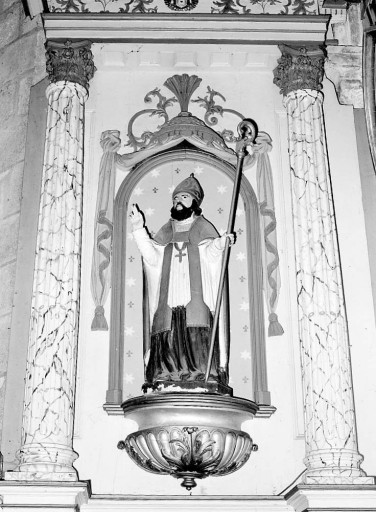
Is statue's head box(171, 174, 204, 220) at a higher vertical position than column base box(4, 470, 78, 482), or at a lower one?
higher

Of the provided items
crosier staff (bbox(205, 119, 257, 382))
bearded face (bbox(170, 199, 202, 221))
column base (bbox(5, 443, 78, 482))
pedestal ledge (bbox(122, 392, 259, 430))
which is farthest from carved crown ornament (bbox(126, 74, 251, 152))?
column base (bbox(5, 443, 78, 482))

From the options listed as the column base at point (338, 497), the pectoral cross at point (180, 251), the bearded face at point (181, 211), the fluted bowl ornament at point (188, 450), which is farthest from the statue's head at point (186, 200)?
the column base at point (338, 497)

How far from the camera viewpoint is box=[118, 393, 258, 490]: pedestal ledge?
5090 millimetres

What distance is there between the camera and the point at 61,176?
6.04 metres

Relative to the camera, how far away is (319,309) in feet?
18.5

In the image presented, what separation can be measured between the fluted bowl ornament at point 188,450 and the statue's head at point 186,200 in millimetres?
1675

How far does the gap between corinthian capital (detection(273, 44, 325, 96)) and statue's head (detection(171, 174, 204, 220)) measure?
1.20 m

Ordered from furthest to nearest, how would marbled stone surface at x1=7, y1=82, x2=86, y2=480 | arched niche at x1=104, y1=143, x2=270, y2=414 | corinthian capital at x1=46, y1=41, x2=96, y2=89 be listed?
corinthian capital at x1=46, y1=41, x2=96, y2=89
arched niche at x1=104, y1=143, x2=270, y2=414
marbled stone surface at x1=7, y1=82, x2=86, y2=480

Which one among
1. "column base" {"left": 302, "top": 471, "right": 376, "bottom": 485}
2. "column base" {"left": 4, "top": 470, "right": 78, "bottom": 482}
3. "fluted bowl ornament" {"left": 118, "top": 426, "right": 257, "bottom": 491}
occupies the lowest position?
"column base" {"left": 302, "top": 471, "right": 376, "bottom": 485}

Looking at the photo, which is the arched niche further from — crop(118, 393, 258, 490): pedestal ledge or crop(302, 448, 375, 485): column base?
crop(302, 448, 375, 485): column base

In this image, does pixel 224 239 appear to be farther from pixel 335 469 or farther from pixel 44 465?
pixel 44 465

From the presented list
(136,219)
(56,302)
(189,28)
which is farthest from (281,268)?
(189,28)

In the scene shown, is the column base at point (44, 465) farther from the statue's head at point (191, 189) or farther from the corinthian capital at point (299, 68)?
the corinthian capital at point (299, 68)

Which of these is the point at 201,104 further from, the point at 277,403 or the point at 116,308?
the point at 277,403
